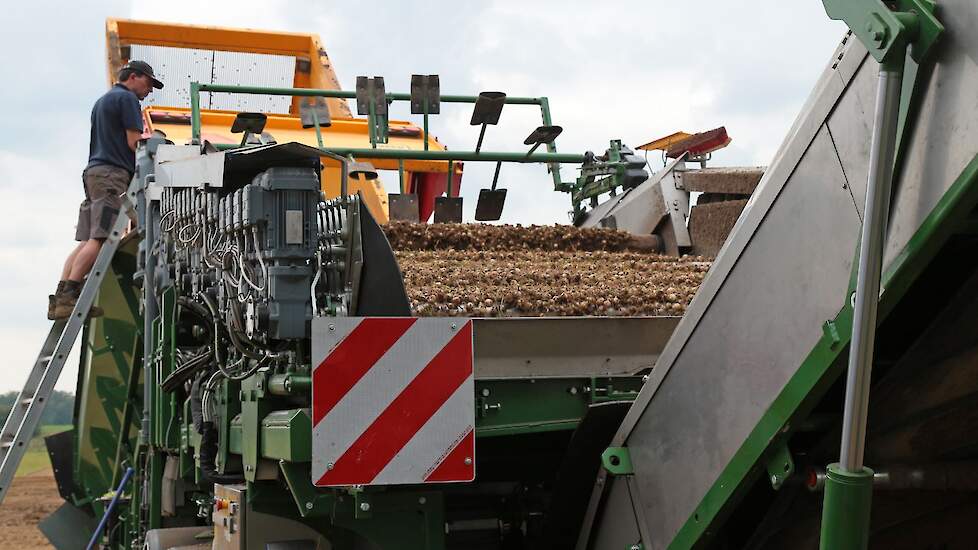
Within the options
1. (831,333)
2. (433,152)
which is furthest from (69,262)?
(831,333)

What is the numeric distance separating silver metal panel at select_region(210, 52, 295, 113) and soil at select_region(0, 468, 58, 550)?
3575mm

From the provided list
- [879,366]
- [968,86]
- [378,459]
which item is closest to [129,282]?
[378,459]

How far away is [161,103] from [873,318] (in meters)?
7.99

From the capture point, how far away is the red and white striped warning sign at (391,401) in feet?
10.5

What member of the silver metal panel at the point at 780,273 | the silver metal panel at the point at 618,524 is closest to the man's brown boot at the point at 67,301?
the silver metal panel at the point at 618,524

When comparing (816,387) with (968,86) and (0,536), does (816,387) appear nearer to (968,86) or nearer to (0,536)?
(968,86)

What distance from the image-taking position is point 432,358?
326 centimetres

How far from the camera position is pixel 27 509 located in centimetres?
1268

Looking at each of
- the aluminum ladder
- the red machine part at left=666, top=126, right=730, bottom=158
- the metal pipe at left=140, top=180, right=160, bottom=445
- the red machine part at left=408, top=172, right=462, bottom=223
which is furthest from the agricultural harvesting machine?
the red machine part at left=408, top=172, right=462, bottom=223

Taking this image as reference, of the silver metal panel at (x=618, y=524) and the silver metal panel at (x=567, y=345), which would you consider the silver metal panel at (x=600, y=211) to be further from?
the silver metal panel at (x=618, y=524)

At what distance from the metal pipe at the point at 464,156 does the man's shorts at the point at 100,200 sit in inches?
44.0

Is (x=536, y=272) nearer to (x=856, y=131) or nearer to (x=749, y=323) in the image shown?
(x=749, y=323)

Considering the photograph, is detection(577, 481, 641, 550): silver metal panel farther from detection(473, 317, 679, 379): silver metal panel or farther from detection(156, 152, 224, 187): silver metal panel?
detection(156, 152, 224, 187): silver metal panel

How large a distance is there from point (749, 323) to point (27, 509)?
1160cm
